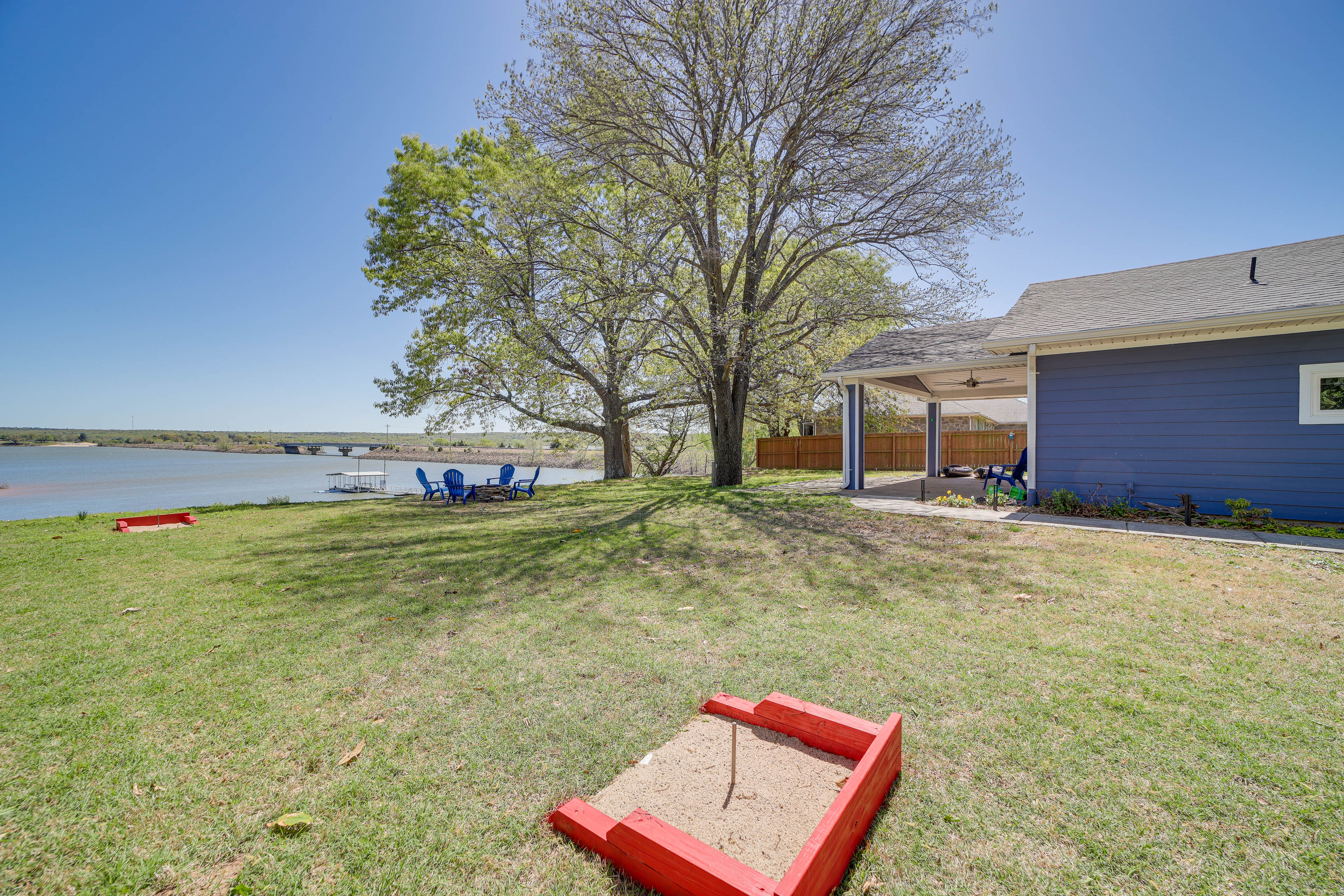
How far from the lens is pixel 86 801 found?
6.48 ft

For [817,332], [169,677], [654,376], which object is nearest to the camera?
[169,677]

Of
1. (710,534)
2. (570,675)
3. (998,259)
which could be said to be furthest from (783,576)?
(998,259)

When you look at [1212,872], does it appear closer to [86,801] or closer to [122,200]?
[86,801]

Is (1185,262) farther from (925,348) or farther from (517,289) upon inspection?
(517,289)

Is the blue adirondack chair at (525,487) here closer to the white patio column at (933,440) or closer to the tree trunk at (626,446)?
the tree trunk at (626,446)

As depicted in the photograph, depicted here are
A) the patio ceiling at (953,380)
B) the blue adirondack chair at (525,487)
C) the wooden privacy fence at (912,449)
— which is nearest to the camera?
the patio ceiling at (953,380)

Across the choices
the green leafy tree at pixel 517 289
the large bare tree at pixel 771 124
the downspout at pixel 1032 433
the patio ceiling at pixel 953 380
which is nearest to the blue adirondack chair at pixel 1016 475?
the downspout at pixel 1032 433

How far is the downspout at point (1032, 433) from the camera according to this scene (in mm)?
8812

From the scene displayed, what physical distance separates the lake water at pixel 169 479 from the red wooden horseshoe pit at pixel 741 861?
580 inches

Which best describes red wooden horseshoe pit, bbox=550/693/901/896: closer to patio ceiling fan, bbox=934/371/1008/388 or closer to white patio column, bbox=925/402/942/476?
patio ceiling fan, bbox=934/371/1008/388

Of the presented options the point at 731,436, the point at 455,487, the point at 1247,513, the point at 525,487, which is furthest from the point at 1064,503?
the point at 455,487

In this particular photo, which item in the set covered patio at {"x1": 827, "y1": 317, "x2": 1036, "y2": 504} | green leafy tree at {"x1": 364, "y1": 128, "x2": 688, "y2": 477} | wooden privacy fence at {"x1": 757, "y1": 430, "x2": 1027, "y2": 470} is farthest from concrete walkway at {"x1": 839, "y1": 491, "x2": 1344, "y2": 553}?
wooden privacy fence at {"x1": 757, "y1": 430, "x2": 1027, "y2": 470}

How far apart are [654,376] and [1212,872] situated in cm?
1492

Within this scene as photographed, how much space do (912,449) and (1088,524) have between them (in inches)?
490
